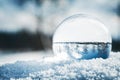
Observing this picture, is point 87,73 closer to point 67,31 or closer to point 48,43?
point 67,31

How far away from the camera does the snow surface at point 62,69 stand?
1.10m

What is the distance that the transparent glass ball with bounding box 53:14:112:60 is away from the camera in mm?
1129

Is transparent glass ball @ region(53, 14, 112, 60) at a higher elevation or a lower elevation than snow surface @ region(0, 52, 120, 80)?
higher

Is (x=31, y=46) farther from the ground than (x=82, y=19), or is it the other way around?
(x=82, y=19)

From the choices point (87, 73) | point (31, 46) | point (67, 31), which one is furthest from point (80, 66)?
point (31, 46)

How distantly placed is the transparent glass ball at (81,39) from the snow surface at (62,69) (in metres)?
0.03

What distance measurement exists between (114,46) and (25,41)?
462mm

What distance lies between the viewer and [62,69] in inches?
44.9

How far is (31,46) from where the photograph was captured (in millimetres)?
1321

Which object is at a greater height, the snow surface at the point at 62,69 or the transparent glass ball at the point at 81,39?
the transparent glass ball at the point at 81,39

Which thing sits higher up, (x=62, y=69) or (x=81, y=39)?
(x=81, y=39)

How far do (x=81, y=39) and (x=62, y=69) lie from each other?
0.15 m

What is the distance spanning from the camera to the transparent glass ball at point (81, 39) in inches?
44.4

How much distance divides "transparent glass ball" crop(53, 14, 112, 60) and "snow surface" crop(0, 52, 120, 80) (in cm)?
3
